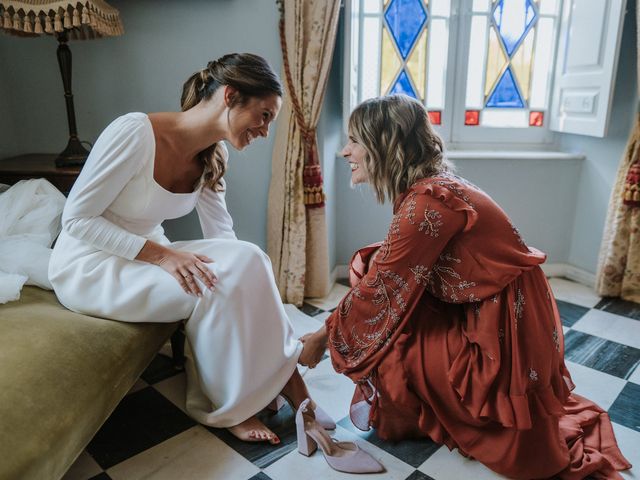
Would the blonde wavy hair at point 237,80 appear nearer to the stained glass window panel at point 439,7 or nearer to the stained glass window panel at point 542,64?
the stained glass window panel at point 439,7

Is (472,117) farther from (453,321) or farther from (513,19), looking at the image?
(453,321)

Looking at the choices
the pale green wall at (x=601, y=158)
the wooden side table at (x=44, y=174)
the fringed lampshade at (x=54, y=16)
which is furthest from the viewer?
the pale green wall at (x=601, y=158)

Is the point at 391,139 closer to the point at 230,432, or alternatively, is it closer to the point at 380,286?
the point at 380,286

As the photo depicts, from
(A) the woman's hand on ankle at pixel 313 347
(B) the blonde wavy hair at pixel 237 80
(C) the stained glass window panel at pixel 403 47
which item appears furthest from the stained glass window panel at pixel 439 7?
(A) the woman's hand on ankle at pixel 313 347

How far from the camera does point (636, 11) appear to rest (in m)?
2.32

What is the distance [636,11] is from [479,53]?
71 cm

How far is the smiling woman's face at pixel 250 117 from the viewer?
4.87 ft

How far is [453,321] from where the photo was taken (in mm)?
1426

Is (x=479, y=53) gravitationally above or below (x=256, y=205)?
above

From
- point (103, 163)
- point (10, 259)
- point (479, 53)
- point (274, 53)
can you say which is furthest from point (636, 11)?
point (10, 259)

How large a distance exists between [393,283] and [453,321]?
0.22 metres

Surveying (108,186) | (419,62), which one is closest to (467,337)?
(108,186)

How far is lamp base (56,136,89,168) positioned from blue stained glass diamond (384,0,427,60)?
1605mm

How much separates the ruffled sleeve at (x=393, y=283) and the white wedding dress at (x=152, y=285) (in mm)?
207
